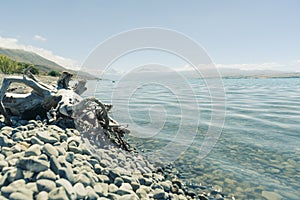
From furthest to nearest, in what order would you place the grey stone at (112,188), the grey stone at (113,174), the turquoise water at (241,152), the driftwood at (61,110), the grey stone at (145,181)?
the driftwood at (61,110) < the turquoise water at (241,152) < the grey stone at (145,181) < the grey stone at (113,174) < the grey stone at (112,188)

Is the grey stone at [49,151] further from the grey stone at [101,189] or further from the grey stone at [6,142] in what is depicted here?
the grey stone at [6,142]

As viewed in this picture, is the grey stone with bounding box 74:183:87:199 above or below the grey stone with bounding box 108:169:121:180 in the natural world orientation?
above

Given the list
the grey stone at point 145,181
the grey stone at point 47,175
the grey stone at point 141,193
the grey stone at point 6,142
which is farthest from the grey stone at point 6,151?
the grey stone at point 145,181

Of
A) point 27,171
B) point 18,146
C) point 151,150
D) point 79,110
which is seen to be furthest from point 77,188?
point 151,150

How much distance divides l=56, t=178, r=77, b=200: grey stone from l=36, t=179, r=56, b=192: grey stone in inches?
2.4

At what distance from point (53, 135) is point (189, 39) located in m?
3.91

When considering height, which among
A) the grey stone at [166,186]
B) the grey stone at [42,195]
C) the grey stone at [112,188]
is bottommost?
the grey stone at [166,186]

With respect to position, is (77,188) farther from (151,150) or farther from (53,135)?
(151,150)

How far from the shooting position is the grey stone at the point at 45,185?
2174 millimetres

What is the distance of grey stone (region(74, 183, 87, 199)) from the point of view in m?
2.30

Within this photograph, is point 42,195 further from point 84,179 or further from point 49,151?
point 49,151

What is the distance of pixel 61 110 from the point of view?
15.1ft

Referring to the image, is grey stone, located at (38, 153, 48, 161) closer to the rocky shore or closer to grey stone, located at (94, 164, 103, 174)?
the rocky shore

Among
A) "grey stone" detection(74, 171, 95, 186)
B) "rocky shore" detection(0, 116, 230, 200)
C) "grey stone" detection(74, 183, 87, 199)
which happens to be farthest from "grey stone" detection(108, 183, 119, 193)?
"grey stone" detection(74, 183, 87, 199)
